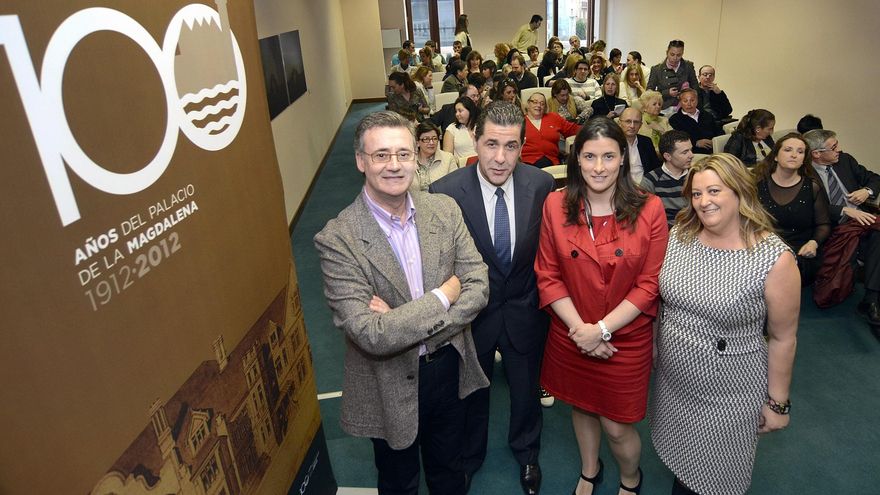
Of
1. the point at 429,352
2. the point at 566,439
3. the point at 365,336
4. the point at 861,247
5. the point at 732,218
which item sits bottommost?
the point at 566,439

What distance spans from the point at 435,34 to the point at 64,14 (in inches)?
683

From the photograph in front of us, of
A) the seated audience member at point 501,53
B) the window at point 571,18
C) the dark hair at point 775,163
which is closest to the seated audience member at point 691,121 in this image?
the dark hair at point 775,163

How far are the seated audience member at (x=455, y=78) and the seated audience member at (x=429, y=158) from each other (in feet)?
15.5

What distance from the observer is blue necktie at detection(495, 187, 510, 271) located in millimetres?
2482

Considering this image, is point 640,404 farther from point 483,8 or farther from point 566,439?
point 483,8

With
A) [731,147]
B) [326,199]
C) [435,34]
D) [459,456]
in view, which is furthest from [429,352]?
[435,34]

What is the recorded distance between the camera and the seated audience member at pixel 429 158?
4.51 m

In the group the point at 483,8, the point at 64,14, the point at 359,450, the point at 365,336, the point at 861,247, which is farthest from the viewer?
the point at 483,8

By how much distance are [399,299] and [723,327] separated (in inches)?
46.4

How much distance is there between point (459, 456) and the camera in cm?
255

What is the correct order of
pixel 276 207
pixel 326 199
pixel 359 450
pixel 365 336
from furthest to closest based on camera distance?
pixel 326 199, pixel 359 450, pixel 276 207, pixel 365 336

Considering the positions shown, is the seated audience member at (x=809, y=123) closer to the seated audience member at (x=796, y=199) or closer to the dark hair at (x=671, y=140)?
the seated audience member at (x=796, y=199)

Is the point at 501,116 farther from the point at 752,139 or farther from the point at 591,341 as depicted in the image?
the point at 752,139

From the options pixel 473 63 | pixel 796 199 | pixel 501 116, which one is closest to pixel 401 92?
pixel 473 63
